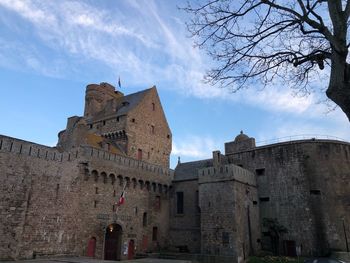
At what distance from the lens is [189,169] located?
2992cm

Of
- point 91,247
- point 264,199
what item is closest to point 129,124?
point 91,247

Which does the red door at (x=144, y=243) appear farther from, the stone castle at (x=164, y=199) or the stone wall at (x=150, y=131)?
the stone wall at (x=150, y=131)

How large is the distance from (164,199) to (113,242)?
269 inches

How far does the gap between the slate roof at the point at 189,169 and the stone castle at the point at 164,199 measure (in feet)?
0.45

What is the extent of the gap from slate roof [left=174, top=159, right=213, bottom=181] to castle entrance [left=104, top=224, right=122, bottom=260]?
812 cm

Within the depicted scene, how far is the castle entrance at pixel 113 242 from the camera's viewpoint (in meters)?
22.7

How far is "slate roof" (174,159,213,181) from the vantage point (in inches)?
1135

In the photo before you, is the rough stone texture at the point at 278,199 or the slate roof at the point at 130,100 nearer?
the rough stone texture at the point at 278,199

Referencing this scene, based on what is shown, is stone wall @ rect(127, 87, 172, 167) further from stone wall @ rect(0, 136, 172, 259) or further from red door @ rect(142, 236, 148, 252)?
red door @ rect(142, 236, 148, 252)

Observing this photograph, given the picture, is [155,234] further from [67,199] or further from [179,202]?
[67,199]

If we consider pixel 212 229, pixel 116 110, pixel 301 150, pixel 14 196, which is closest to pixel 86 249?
pixel 14 196

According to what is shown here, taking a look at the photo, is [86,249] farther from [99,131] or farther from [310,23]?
[310,23]

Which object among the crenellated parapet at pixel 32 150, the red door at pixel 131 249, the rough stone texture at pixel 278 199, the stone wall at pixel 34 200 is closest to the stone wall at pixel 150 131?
the rough stone texture at pixel 278 199

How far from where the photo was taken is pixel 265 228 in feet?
82.9
